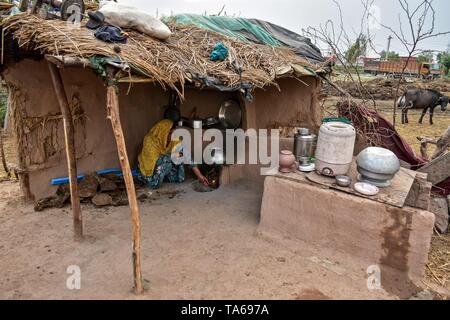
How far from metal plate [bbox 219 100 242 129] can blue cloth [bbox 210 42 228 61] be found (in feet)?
4.18

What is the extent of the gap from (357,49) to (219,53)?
9.11 ft

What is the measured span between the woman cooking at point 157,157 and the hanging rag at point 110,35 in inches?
80.8

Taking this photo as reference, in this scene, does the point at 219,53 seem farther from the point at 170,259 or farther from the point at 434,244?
the point at 434,244

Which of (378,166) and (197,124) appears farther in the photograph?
(197,124)

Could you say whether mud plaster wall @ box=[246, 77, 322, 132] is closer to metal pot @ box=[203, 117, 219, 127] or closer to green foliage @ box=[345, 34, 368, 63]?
metal pot @ box=[203, 117, 219, 127]

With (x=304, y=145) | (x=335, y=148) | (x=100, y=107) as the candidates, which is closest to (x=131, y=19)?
(x=100, y=107)

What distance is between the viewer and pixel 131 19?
11.8 ft

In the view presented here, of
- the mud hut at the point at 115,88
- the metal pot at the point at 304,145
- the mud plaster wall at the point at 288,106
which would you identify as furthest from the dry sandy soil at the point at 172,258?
the mud plaster wall at the point at 288,106

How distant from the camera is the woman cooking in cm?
527

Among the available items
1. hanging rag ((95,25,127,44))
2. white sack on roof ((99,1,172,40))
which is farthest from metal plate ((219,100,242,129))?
hanging rag ((95,25,127,44))

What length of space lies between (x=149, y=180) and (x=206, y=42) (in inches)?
96.1

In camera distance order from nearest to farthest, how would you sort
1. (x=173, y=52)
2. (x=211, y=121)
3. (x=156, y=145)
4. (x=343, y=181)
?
1. (x=343, y=181)
2. (x=173, y=52)
3. (x=156, y=145)
4. (x=211, y=121)
